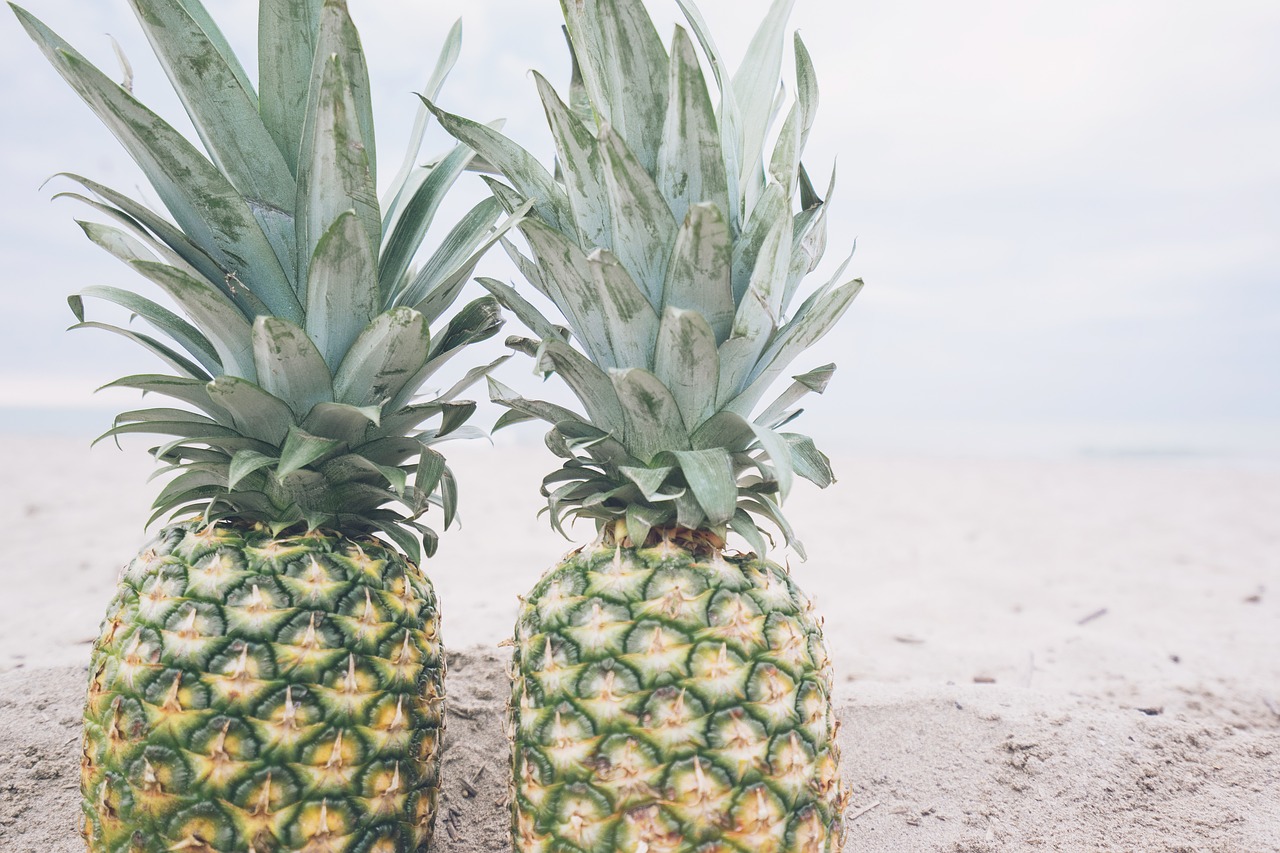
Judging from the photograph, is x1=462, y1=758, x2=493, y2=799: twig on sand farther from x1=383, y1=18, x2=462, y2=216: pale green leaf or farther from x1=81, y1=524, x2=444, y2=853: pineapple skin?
x1=383, y1=18, x2=462, y2=216: pale green leaf

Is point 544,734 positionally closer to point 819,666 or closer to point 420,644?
point 420,644

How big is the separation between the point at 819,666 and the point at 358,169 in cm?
164

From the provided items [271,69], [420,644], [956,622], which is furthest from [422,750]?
[956,622]

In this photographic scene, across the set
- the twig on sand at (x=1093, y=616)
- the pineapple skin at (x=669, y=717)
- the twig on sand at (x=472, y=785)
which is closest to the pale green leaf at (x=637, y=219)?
the pineapple skin at (x=669, y=717)

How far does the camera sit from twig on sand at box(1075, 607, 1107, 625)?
17.9 ft

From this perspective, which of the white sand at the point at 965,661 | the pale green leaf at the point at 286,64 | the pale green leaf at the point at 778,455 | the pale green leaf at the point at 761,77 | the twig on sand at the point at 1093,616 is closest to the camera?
the pale green leaf at the point at 778,455

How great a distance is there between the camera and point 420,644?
2139 mm

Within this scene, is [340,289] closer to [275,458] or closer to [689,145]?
[275,458]

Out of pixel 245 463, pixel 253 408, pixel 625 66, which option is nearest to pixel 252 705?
pixel 245 463

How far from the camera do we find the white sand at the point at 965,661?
2816mm

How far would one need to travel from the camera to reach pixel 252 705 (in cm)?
186

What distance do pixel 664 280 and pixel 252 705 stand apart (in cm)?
137

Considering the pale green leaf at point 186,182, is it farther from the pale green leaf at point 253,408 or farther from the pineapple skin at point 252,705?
the pineapple skin at point 252,705

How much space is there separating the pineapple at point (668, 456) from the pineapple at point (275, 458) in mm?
283
